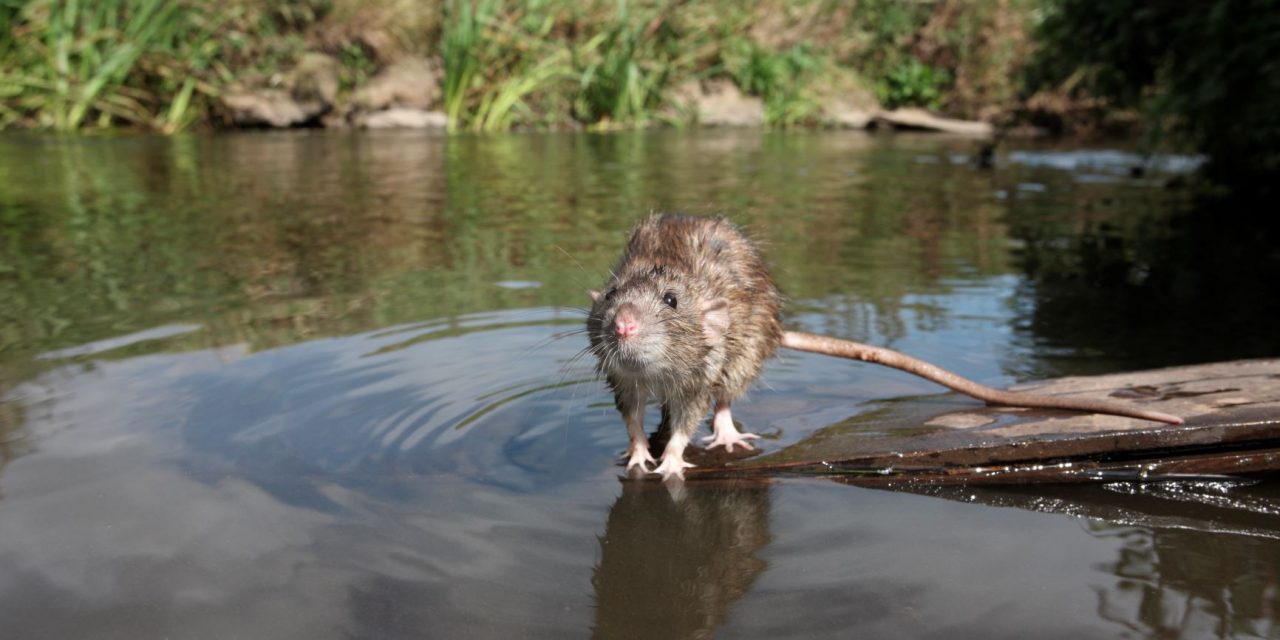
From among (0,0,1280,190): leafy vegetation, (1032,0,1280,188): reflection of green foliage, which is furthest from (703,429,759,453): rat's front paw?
(0,0,1280,190): leafy vegetation

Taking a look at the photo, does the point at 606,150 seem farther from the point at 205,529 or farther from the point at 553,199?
the point at 205,529

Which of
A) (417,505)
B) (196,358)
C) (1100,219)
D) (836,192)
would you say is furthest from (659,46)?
(417,505)

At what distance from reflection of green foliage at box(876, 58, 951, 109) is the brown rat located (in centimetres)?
2050

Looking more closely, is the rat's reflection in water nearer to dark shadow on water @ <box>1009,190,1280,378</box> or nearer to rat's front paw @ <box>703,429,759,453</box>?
rat's front paw @ <box>703,429,759,453</box>

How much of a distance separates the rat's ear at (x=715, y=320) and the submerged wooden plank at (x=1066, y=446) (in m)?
0.47

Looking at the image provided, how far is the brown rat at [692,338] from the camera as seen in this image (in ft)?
12.4

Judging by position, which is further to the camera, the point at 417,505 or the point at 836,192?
the point at 836,192

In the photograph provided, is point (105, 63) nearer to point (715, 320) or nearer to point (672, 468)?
point (715, 320)

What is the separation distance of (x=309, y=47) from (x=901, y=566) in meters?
18.4

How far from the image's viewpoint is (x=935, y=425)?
3986 millimetres

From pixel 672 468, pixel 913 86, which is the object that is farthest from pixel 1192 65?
pixel 913 86

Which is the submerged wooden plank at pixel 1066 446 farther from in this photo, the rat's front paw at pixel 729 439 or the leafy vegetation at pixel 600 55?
the leafy vegetation at pixel 600 55

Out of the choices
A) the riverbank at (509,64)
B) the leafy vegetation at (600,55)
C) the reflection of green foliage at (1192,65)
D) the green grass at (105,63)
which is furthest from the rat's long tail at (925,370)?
the green grass at (105,63)

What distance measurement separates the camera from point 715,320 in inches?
159
